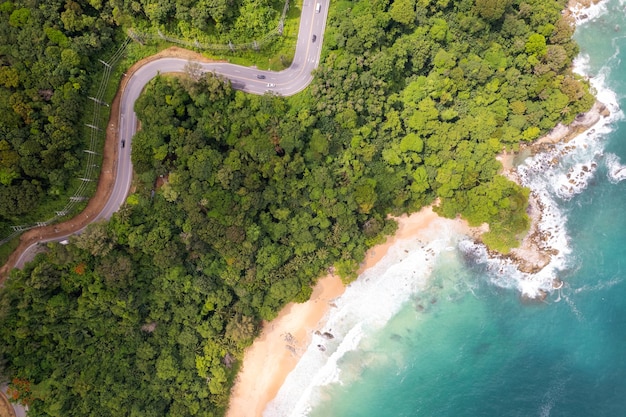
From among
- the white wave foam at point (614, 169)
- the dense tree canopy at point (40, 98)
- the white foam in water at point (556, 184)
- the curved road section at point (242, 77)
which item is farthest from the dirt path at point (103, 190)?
the white wave foam at point (614, 169)

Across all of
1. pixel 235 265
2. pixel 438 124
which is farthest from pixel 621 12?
pixel 235 265

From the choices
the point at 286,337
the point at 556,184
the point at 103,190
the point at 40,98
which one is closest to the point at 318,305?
the point at 286,337

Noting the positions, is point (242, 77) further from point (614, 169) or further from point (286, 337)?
point (614, 169)

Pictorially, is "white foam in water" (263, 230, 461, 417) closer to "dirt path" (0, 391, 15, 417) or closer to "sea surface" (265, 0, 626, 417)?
"sea surface" (265, 0, 626, 417)

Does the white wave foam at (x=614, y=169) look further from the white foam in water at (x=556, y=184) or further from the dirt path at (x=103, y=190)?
the dirt path at (x=103, y=190)

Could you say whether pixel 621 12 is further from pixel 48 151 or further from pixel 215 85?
pixel 48 151
